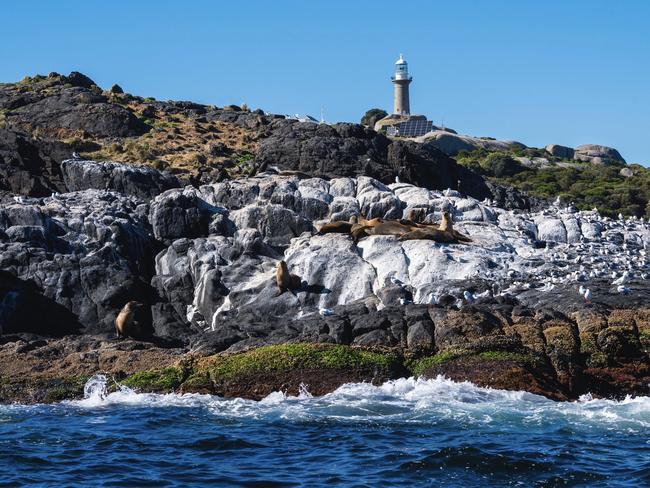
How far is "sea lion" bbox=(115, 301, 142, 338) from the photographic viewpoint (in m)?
34.3

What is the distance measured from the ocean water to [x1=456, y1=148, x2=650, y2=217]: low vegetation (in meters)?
38.2

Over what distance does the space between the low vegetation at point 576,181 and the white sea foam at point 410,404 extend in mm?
36812

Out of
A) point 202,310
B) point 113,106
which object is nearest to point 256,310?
point 202,310

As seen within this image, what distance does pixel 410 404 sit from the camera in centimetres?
2645

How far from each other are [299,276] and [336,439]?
1449cm

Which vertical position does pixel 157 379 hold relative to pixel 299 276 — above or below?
below

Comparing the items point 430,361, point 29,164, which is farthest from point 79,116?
point 430,361

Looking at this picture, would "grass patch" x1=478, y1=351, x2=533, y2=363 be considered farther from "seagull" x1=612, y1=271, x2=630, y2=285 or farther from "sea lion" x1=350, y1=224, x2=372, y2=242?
"sea lion" x1=350, y1=224, x2=372, y2=242

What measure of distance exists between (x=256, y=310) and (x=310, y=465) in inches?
583

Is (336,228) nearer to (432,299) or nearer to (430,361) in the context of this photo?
(432,299)

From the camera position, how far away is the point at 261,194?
147 ft

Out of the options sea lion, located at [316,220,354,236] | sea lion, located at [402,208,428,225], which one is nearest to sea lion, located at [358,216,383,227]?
sea lion, located at [316,220,354,236]

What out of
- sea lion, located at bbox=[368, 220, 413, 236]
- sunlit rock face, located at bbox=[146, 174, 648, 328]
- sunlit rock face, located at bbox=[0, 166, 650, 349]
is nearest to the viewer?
sunlit rock face, located at bbox=[0, 166, 650, 349]

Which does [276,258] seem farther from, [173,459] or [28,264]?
[173,459]
